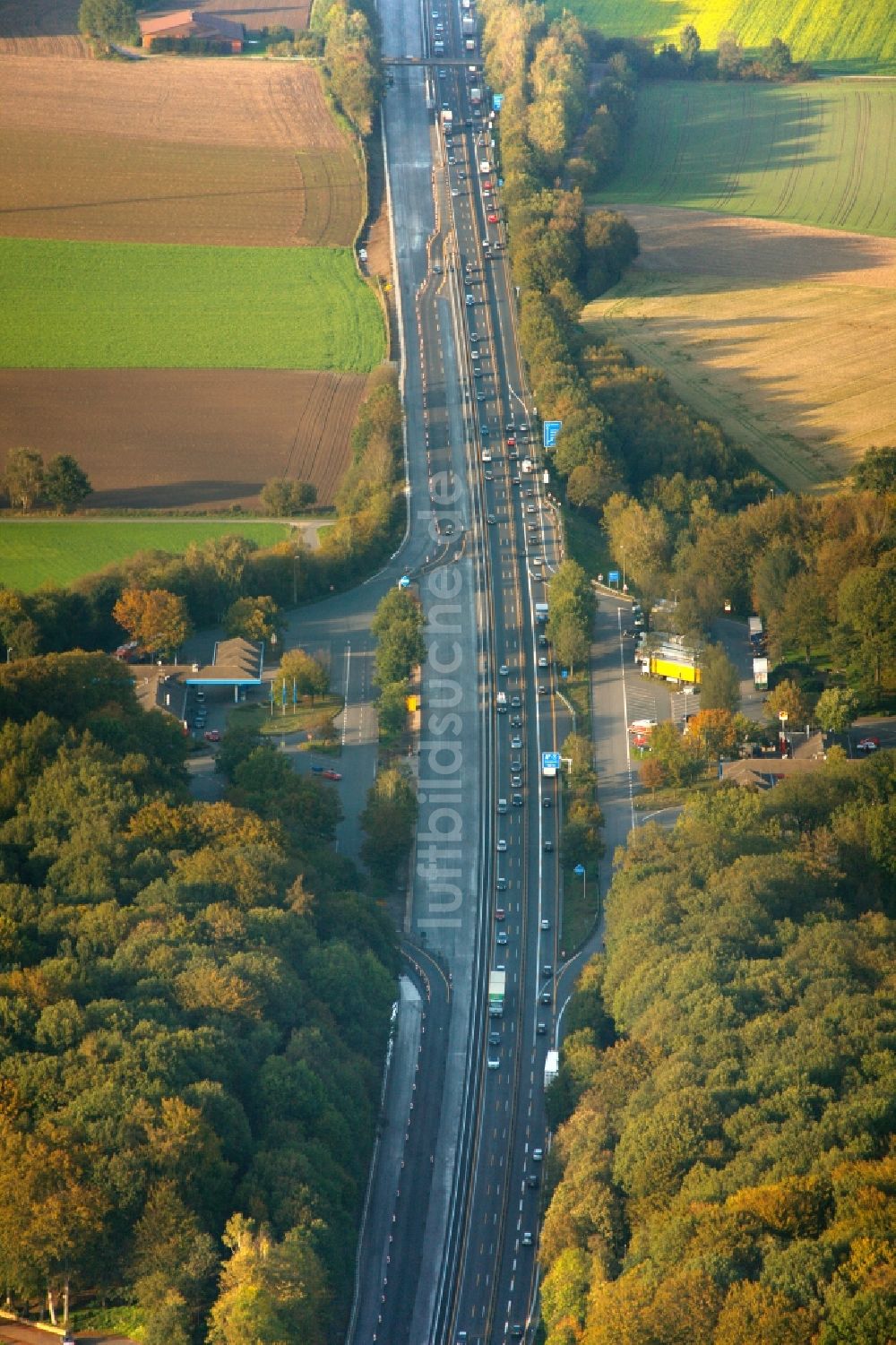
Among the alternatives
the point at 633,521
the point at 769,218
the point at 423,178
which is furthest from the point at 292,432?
the point at 769,218

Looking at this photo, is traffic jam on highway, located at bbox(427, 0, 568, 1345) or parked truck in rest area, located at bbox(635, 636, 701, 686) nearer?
traffic jam on highway, located at bbox(427, 0, 568, 1345)

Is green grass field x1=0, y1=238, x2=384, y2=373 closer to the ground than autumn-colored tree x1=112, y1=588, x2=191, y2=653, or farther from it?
farther from it

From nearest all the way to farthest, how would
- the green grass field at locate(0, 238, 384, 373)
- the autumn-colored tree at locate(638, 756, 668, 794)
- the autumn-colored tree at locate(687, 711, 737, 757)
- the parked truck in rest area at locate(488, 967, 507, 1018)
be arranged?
1. the parked truck in rest area at locate(488, 967, 507, 1018)
2. the autumn-colored tree at locate(638, 756, 668, 794)
3. the autumn-colored tree at locate(687, 711, 737, 757)
4. the green grass field at locate(0, 238, 384, 373)

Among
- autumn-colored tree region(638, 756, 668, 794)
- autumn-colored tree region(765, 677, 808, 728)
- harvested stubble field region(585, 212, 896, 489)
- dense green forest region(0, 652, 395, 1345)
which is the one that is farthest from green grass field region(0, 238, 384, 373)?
autumn-colored tree region(638, 756, 668, 794)

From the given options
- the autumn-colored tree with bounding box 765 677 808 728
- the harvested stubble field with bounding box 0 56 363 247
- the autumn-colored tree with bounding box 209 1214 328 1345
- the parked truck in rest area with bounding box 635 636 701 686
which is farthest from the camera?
the harvested stubble field with bounding box 0 56 363 247

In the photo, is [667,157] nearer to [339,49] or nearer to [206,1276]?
[339,49]

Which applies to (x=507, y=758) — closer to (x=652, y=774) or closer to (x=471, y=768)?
(x=471, y=768)

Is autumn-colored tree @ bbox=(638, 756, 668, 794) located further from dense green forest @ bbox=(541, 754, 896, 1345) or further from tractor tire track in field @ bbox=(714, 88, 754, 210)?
tractor tire track in field @ bbox=(714, 88, 754, 210)
